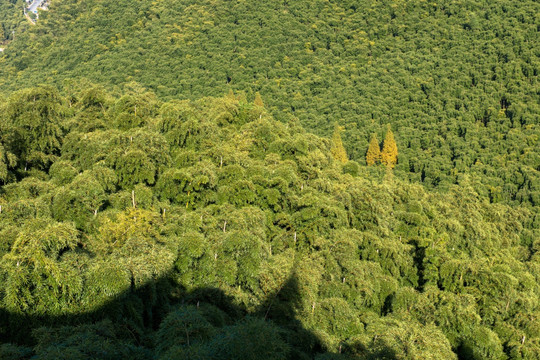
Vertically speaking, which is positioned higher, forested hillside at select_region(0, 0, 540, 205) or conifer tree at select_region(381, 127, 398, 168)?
forested hillside at select_region(0, 0, 540, 205)

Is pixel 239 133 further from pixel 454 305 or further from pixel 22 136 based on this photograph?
pixel 454 305

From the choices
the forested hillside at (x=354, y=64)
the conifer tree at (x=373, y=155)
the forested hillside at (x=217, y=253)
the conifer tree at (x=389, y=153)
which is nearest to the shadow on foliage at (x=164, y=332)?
the forested hillside at (x=217, y=253)

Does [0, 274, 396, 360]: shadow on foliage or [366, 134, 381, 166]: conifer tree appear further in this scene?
[366, 134, 381, 166]: conifer tree

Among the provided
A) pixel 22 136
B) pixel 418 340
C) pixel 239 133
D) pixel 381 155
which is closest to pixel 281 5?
pixel 381 155

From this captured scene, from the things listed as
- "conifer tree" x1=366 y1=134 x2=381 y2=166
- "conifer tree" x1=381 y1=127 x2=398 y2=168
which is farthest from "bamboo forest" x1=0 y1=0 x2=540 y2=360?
"conifer tree" x1=381 y1=127 x2=398 y2=168

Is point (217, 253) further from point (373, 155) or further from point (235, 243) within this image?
point (373, 155)

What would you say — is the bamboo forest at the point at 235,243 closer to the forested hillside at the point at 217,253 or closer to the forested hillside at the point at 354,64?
the forested hillside at the point at 217,253

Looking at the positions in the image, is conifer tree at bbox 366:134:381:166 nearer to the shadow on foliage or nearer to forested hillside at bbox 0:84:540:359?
forested hillside at bbox 0:84:540:359
